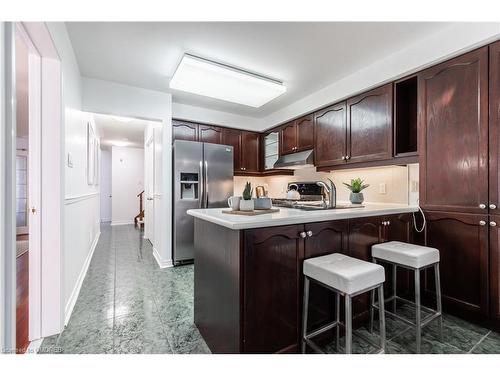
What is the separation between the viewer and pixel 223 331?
1369mm

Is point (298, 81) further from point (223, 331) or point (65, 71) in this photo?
point (223, 331)

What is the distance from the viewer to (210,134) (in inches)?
150

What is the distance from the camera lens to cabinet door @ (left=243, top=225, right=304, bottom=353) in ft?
4.05

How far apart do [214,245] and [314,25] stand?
1.85m

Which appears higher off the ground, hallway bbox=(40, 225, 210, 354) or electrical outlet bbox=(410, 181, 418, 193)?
electrical outlet bbox=(410, 181, 418, 193)

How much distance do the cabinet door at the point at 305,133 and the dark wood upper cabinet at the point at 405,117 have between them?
112cm

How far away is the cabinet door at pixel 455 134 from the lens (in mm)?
1765

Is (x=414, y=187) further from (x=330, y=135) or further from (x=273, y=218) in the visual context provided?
(x=273, y=218)

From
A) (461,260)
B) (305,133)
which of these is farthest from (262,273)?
(305,133)

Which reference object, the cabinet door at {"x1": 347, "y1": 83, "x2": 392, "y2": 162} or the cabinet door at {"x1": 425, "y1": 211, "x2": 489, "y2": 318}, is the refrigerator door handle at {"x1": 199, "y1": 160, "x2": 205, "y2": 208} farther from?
the cabinet door at {"x1": 425, "y1": 211, "x2": 489, "y2": 318}

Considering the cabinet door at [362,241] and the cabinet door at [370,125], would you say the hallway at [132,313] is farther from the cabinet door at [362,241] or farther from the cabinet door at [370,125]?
the cabinet door at [370,125]

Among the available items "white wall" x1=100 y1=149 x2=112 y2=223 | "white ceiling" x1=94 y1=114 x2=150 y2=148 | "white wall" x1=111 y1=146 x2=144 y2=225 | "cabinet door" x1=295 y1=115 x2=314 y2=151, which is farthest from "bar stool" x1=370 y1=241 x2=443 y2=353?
"white wall" x1=100 y1=149 x2=112 y2=223

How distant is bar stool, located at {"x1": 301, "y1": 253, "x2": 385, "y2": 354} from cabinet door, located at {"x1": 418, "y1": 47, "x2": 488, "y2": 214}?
116 centimetres

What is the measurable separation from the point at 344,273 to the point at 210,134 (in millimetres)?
3113
